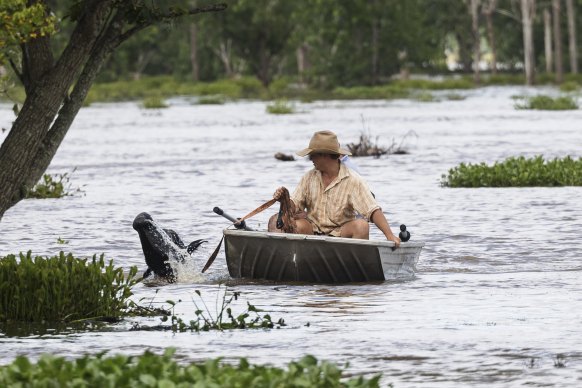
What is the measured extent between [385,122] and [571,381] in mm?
40476

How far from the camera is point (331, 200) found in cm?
1407

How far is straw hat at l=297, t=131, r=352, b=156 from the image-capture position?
45.0 feet

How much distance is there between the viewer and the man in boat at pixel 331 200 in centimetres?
1391

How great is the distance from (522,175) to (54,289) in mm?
14396

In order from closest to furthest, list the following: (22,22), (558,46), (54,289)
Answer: (54,289)
(22,22)
(558,46)

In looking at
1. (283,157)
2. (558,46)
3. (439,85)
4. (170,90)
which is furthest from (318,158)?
(170,90)

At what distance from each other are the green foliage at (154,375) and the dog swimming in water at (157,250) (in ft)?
21.2

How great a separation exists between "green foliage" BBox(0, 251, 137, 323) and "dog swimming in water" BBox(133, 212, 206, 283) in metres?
2.97

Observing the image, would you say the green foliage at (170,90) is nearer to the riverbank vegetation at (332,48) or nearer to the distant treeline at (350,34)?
the riverbank vegetation at (332,48)

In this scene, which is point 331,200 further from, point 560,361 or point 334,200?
point 560,361

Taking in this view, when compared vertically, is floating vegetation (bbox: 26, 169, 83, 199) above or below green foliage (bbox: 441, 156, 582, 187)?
above

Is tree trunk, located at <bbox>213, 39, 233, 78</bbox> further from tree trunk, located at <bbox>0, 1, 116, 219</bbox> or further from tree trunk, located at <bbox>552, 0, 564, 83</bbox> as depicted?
tree trunk, located at <bbox>0, 1, 116, 219</bbox>

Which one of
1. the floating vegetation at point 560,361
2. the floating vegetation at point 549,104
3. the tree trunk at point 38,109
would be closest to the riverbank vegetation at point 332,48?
the floating vegetation at point 549,104

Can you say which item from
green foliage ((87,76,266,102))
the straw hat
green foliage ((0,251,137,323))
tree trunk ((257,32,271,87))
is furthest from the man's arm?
tree trunk ((257,32,271,87))
